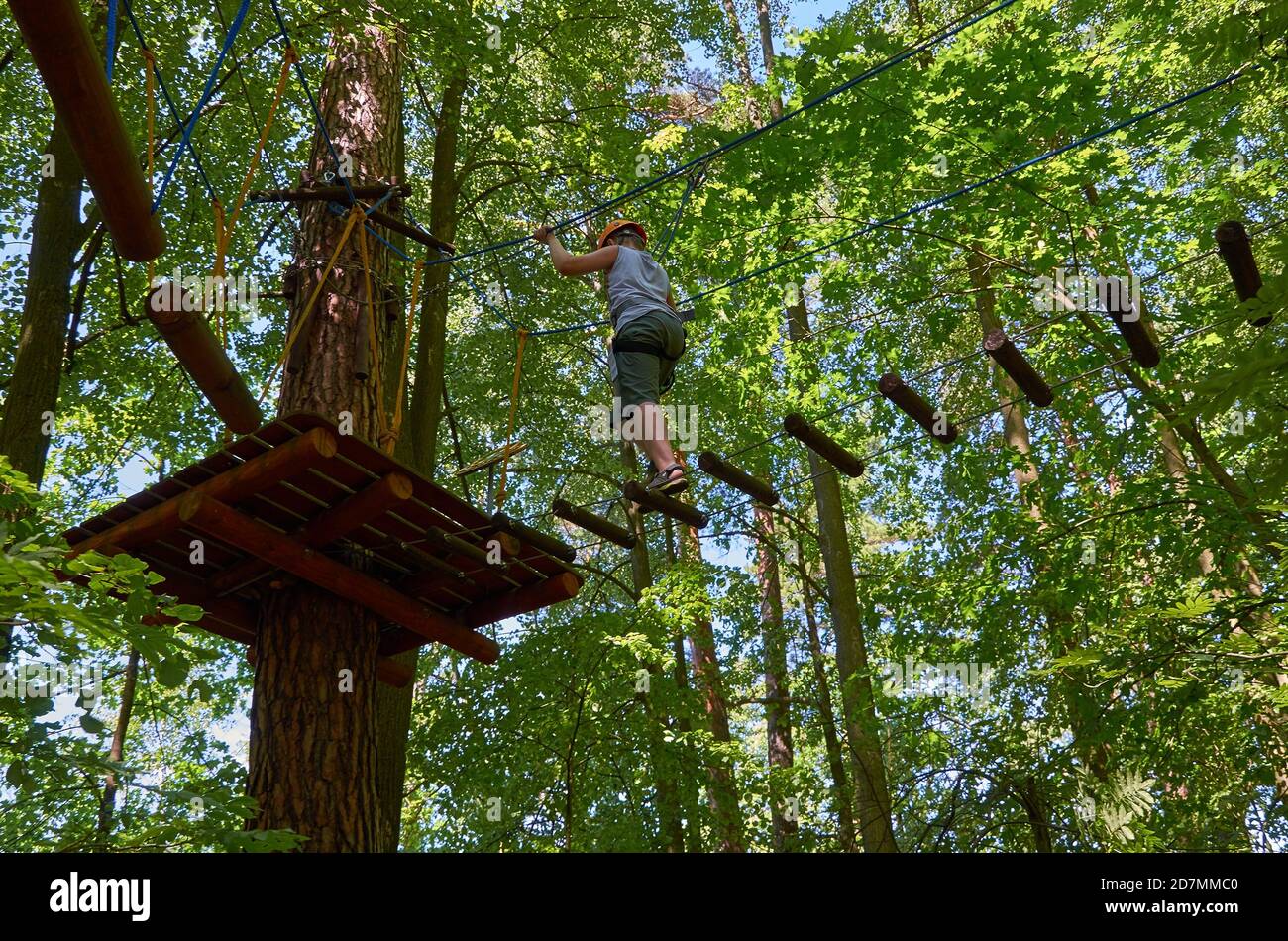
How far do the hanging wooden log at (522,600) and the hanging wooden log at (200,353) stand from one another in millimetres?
1530

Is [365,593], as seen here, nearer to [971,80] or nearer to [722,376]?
[971,80]

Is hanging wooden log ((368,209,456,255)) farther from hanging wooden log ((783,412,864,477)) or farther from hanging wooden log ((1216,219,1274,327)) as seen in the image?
hanging wooden log ((1216,219,1274,327))

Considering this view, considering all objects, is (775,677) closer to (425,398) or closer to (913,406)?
(425,398)

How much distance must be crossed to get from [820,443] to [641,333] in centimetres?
110

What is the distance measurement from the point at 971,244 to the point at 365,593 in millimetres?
5969

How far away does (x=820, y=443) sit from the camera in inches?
226

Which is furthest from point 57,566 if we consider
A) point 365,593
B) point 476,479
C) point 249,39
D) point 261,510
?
point 476,479

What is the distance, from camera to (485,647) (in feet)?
20.7

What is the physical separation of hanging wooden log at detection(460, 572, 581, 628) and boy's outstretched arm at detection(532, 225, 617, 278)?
5.13 ft

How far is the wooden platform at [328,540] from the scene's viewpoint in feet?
15.7

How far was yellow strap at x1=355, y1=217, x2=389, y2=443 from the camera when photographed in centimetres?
621

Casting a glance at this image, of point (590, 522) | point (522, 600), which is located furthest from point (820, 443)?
point (522, 600)

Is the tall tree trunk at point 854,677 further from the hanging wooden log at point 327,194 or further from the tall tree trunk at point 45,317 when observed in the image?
the tall tree trunk at point 45,317

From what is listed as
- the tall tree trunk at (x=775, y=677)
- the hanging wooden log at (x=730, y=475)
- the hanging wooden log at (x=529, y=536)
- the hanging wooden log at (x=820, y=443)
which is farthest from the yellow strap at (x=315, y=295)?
the tall tree trunk at (x=775, y=677)
